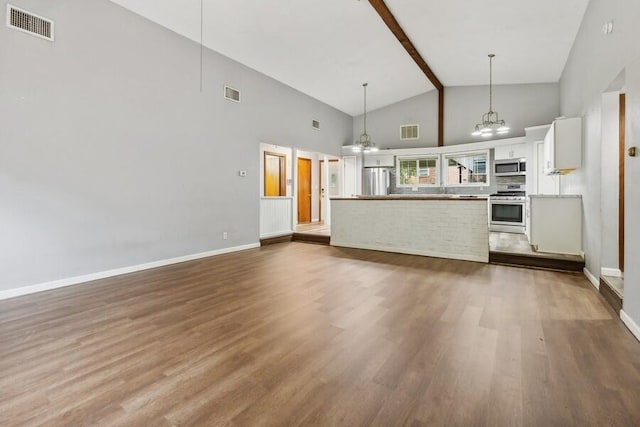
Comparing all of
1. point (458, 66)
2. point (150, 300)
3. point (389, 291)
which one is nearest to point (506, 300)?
point (389, 291)

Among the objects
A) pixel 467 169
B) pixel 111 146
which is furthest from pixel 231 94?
pixel 467 169

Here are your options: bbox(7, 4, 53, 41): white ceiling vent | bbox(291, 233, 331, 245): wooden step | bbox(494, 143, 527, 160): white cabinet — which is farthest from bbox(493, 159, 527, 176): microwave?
bbox(7, 4, 53, 41): white ceiling vent

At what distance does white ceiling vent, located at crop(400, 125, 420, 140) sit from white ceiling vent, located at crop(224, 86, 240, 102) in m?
5.06

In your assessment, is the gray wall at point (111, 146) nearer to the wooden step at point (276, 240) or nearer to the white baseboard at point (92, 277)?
the white baseboard at point (92, 277)

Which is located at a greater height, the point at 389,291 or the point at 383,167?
the point at 383,167

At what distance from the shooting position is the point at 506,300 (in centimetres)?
315

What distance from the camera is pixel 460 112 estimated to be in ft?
27.0

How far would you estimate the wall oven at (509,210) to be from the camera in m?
6.81

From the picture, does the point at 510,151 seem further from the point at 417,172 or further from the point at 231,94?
the point at 231,94

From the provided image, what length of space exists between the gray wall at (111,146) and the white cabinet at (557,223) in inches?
200

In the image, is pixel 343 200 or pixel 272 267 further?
pixel 343 200

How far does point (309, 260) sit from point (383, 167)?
4895 mm

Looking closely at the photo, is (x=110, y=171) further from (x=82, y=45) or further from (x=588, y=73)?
(x=588, y=73)

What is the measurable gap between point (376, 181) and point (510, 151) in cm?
340
